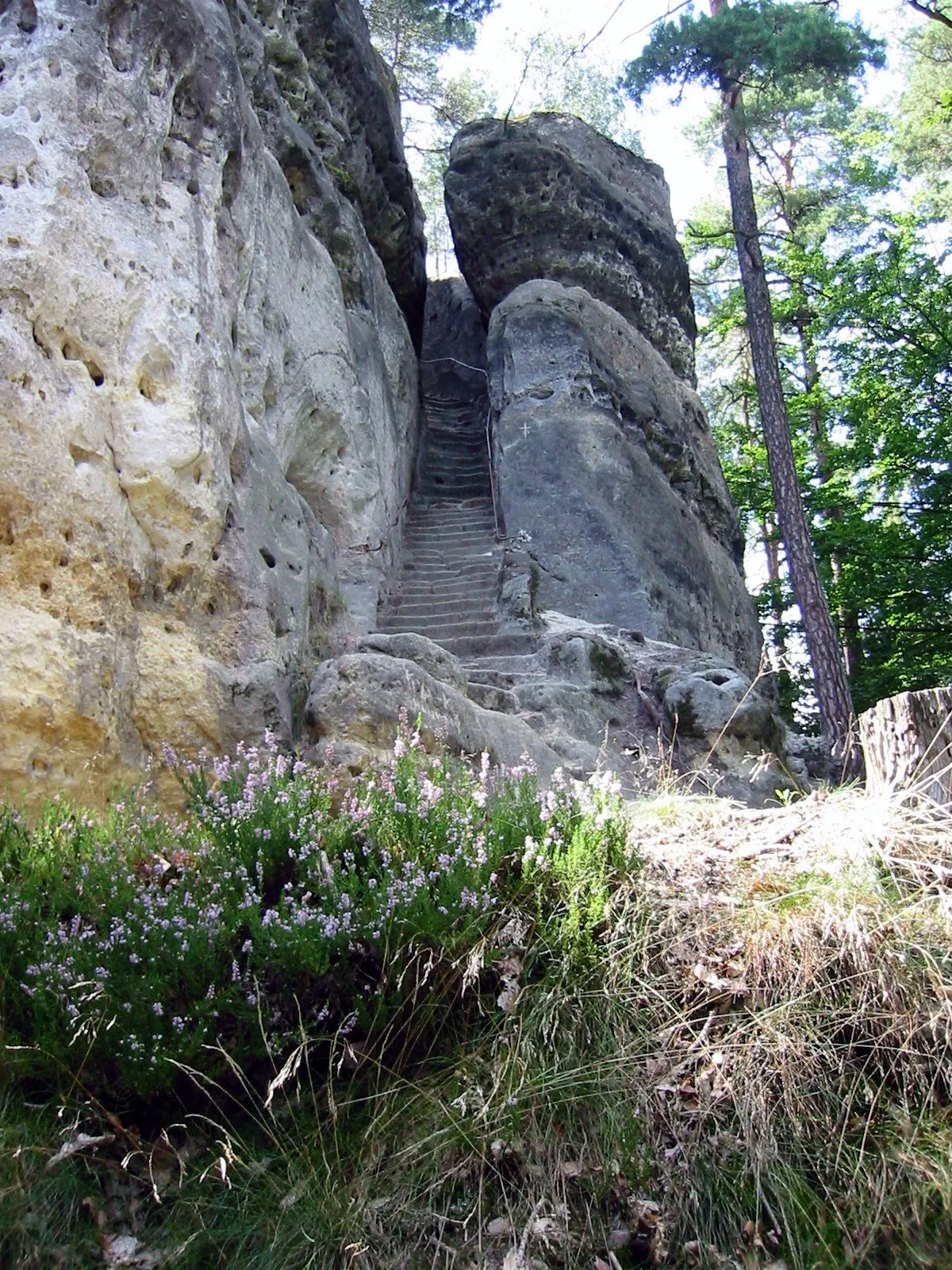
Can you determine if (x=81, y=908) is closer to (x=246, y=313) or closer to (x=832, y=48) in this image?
(x=246, y=313)

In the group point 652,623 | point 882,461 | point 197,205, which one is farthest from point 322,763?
point 882,461

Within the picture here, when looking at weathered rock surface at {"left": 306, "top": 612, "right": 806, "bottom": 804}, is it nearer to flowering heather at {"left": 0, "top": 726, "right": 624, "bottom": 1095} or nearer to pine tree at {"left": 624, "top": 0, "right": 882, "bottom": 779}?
pine tree at {"left": 624, "top": 0, "right": 882, "bottom": 779}

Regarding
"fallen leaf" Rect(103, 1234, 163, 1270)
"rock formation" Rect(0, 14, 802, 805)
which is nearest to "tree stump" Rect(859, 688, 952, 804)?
"rock formation" Rect(0, 14, 802, 805)

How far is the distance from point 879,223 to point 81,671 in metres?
19.5

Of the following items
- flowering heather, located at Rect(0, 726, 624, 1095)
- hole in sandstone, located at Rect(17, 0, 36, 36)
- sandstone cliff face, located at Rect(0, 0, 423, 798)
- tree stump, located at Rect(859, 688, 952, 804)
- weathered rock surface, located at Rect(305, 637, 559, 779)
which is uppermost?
hole in sandstone, located at Rect(17, 0, 36, 36)

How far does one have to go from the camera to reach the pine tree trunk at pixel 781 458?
39.1 ft

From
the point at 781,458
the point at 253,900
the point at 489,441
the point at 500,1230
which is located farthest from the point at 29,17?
the point at 489,441

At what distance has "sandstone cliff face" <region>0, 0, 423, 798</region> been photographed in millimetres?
5504

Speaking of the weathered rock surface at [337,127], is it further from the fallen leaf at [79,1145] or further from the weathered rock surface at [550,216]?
the fallen leaf at [79,1145]

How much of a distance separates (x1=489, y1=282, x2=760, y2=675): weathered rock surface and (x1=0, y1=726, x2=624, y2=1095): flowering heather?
24.4 feet

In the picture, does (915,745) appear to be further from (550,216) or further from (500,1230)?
(550,216)

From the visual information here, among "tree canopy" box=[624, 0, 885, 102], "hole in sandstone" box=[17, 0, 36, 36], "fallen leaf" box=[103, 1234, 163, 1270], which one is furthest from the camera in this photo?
"tree canopy" box=[624, 0, 885, 102]

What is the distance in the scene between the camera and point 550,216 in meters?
15.6

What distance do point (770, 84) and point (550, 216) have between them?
3159 millimetres
